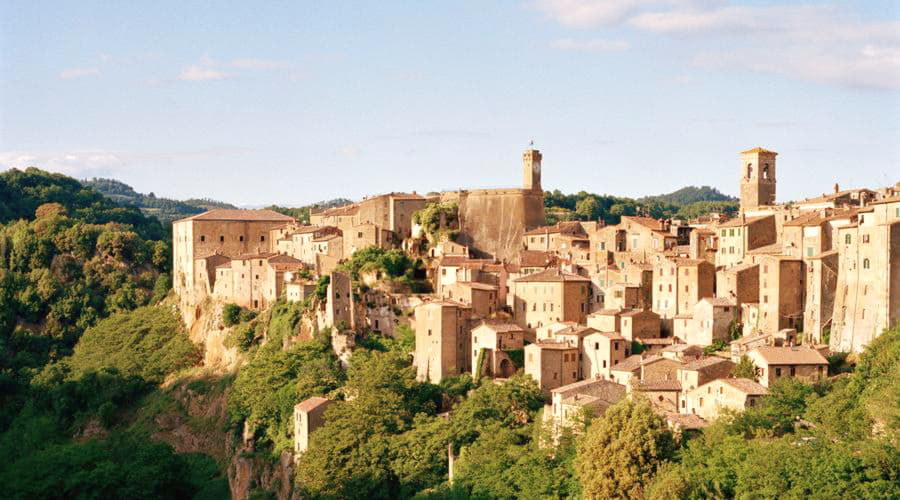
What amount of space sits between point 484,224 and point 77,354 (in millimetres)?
26283

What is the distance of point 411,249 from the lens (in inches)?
2485

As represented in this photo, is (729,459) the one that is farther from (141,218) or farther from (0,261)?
(141,218)

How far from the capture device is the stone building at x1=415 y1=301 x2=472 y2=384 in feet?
170

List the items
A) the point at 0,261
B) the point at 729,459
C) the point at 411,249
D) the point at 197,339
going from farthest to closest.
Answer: the point at 0,261 < the point at 197,339 < the point at 411,249 < the point at 729,459

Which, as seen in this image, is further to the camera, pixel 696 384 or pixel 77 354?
pixel 77 354

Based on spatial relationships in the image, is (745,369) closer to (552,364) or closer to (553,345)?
(552,364)

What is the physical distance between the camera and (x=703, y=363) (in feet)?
147

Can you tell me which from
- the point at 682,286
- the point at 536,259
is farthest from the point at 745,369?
the point at 536,259

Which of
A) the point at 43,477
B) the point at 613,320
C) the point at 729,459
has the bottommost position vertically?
the point at 43,477

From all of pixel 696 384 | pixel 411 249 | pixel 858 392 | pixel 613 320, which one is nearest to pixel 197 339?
pixel 411 249

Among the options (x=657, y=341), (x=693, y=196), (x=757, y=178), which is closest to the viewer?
(x=657, y=341)

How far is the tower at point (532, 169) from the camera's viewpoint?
64812 mm

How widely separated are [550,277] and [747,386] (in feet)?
43.1

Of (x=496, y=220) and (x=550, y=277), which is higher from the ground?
(x=496, y=220)
